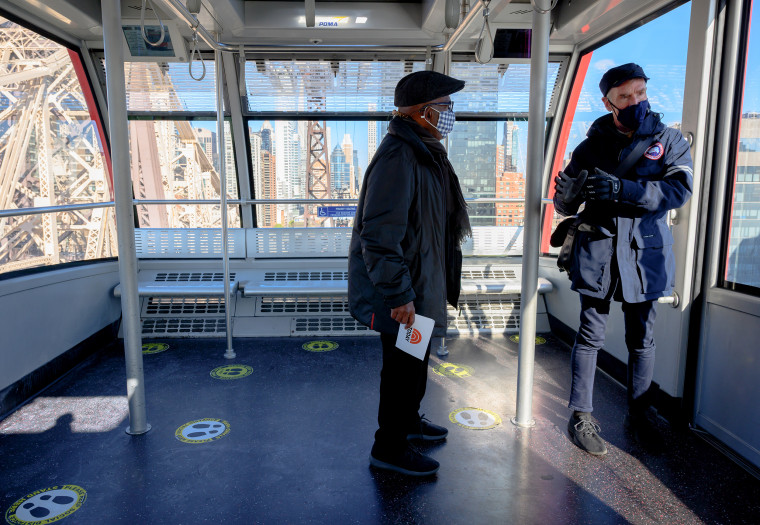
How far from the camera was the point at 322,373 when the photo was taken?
3.33 m

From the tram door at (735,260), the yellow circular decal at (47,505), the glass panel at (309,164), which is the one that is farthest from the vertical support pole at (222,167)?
the tram door at (735,260)

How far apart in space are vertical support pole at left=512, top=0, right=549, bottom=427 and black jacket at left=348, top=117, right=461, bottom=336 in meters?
0.61

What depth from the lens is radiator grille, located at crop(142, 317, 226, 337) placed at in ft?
13.6

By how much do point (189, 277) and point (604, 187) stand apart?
11.7 feet

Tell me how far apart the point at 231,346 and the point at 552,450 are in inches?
93.7

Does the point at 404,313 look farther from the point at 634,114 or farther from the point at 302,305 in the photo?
the point at 302,305

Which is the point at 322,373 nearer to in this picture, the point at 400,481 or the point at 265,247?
the point at 400,481

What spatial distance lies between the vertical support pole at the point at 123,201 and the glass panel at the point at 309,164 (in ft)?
7.75

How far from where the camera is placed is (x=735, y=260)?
91.8 inches

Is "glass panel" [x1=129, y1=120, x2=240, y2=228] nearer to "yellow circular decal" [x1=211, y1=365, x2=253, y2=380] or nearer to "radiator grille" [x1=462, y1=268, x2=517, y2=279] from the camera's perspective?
"yellow circular decal" [x1=211, y1=365, x2=253, y2=380]

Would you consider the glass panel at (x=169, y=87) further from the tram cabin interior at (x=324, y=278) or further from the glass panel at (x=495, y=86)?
the glass panel at (x=495, y=86)

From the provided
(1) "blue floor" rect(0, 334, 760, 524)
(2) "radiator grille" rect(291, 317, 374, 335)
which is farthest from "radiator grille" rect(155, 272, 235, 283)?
(1) "blue floor" rect(0, 334, 760, 524)

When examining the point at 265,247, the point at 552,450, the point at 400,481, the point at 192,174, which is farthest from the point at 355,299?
the point at 192,174

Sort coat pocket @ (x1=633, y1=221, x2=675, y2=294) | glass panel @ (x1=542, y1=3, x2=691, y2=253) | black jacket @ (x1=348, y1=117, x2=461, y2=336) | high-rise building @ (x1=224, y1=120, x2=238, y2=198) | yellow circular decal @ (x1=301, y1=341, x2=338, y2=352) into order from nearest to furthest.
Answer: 1. black jacket @ (x1=348, y1=117, x2=461, y2=336)
2. coat pocket @ (x1=633, y1=221, x2=675, y2=294)
3. glass panel @ (x1=542, y1=3, x2=691, y2=253)
4. yellow circular decal @ (x1=301, y1=341, x2=338, y2=352)
5. high-rise building @ (x1=224, y1=120, x2=238, y2=198)
